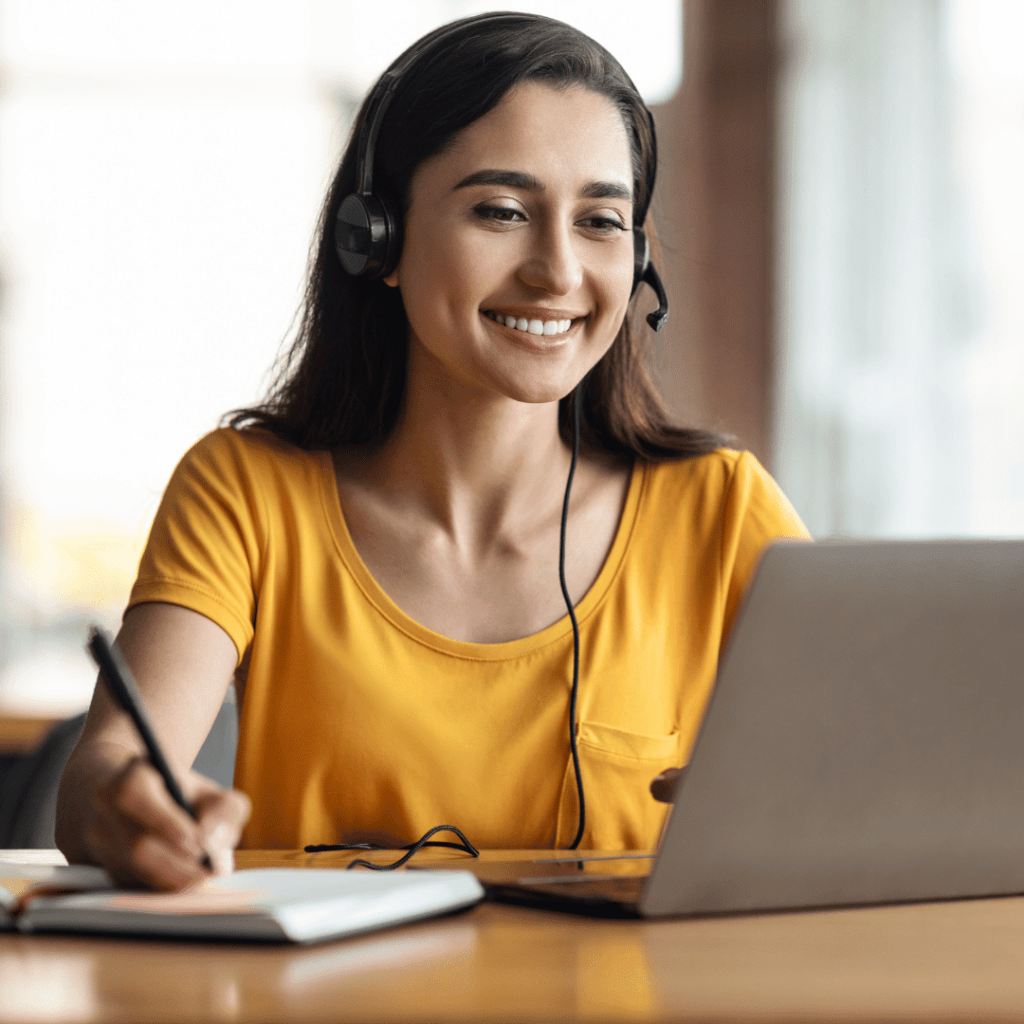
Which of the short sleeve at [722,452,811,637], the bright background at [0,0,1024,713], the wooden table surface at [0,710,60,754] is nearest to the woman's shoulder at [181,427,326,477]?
the short sleeve at [722,452,811,637]

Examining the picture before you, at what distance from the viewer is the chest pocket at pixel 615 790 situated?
4.17ft

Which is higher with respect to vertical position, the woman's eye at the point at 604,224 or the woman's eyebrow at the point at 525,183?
the woman's eyebrow at the point at 525,183

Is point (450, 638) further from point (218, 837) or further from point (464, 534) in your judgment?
point (218, 837)

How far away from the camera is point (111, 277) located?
13.0 ft

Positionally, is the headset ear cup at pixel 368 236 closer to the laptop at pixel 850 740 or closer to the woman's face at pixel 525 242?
the woman's face at pixel 525 242

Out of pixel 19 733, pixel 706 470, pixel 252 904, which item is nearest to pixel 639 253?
pixel 706 470

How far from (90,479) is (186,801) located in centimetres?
344

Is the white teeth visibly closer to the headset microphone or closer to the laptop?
the headset microphone

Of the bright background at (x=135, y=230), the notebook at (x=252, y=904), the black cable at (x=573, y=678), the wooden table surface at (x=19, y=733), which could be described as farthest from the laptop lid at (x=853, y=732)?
the bright background at (x=135, y=230)

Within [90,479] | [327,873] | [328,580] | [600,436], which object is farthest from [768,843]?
[90,479]

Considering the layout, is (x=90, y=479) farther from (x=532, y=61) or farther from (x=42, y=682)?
(x=532, y=61)

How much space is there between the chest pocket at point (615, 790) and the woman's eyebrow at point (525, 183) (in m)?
0.52

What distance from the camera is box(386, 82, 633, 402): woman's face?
4.16 feet

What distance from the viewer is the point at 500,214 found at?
50.0 inches
